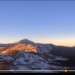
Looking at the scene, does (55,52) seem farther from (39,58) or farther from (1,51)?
(1,51)

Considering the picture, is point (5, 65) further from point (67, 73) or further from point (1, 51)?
point (67, 73)

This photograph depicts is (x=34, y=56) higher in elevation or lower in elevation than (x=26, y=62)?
higher

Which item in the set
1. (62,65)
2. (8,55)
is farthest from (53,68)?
(8,55)

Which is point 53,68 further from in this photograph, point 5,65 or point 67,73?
point 5,65

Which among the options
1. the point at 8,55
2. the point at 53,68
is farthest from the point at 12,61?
the point at 53,68
